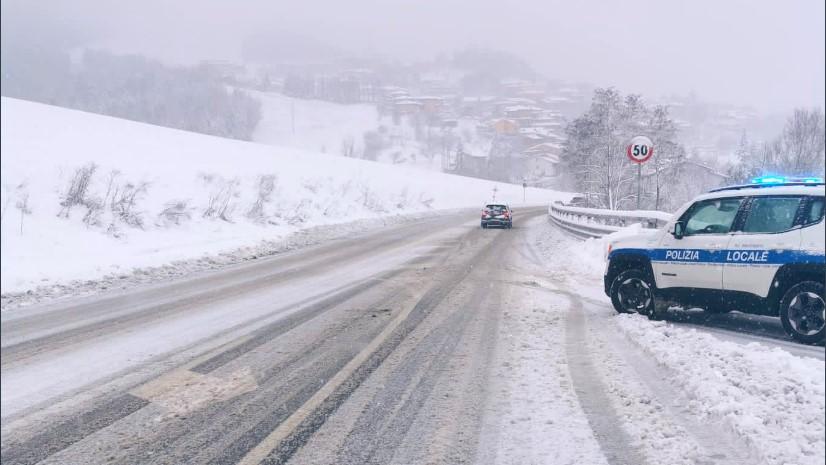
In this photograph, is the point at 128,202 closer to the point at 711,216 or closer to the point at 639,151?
the point at 711,216

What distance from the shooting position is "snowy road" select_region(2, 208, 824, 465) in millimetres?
3377

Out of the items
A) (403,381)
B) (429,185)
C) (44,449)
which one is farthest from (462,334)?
(429,185)

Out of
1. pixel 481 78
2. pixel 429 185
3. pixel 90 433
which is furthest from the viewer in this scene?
pixel 429 185

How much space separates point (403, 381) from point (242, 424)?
1472 millimetres

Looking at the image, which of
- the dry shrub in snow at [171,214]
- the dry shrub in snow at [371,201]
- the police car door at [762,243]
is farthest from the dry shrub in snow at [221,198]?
the police car door at [762,243]

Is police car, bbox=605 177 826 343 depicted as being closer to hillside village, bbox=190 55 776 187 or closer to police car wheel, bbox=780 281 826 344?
police car wheel, bbox=780 281 826 344

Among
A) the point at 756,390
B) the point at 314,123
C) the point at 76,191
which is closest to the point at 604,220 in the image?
the point at 756,390

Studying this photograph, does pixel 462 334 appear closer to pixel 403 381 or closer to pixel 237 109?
pixel 403 381

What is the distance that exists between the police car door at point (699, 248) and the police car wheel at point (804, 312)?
709 millimetres

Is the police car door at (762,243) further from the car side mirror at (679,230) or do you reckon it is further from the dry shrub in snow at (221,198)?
the dry shrub in snow at (221,198)

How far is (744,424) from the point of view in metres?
3.59

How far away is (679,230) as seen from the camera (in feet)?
21.8

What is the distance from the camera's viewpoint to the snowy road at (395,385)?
3.38m

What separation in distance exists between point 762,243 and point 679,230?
1.15 meters
